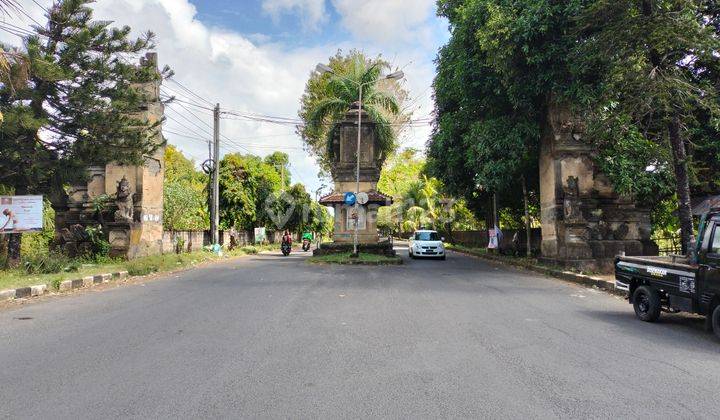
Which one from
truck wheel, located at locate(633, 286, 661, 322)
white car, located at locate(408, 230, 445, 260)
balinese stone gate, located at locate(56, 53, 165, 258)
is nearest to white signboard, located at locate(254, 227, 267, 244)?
white car, located at locate(408, 230, 445, 260)

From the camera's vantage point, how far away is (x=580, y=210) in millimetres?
18391

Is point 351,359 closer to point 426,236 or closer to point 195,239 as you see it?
point 426,236

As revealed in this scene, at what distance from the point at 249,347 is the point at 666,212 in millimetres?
23059

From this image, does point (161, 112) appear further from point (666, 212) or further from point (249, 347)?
point (666, 212)

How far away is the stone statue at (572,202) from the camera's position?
18.0 m

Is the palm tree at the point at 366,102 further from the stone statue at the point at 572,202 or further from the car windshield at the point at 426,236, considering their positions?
the stone statue at the point at 572,202

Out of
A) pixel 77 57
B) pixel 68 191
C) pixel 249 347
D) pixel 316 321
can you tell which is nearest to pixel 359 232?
pixel 68 191

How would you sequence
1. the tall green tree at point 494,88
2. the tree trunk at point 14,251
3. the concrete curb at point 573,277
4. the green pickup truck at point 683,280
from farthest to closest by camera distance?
the tree trunk at point 14,251, the tall green tree at point 494,88, the concrete curb at point 573,277, the green pickup truck at point 683,280

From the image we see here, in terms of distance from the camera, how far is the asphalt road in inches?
172

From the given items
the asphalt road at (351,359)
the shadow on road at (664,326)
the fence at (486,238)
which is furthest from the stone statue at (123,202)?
the fence at (486,238)

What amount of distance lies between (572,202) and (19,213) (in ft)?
57.4

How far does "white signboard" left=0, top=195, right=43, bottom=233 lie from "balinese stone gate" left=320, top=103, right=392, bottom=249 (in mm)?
14361

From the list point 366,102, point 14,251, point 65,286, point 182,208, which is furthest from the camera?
point 182,208

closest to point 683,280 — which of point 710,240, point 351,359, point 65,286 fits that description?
point 710,240
